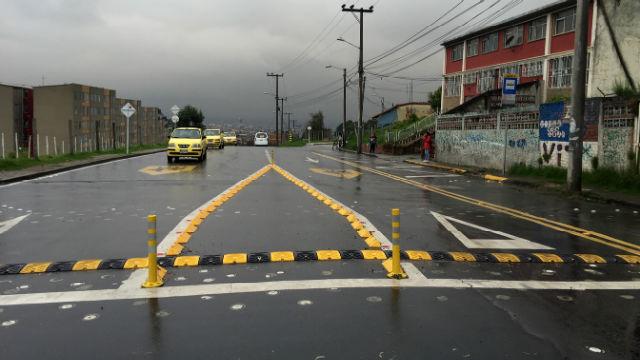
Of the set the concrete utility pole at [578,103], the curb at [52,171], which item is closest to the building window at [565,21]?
the concrete utility pole at [578,103]

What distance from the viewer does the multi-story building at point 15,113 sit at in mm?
68938

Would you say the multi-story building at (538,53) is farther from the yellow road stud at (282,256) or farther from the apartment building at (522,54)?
the yellow road stud at (282,256)

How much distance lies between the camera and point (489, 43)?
147 ft

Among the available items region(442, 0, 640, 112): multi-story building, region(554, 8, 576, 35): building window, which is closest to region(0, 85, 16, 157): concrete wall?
region(442, 0, 640, 112): multi-story building

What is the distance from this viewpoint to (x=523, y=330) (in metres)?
4.46

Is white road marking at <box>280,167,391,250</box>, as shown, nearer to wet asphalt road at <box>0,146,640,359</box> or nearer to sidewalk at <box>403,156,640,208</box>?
wet asphalt road at <box>0,146,640,359</box>

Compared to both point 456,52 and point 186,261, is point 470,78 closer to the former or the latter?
point 456,52

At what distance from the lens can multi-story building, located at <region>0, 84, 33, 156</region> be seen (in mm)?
68938

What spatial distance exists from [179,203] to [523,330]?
861 centimetres

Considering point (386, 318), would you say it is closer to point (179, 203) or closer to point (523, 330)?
point (523, 330)

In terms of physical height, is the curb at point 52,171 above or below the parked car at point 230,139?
below

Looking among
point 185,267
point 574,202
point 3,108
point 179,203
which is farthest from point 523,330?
point 3,108

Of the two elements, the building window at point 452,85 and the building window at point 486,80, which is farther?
the building window at point 452,85

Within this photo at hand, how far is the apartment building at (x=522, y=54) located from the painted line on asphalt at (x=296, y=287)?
27773mm
